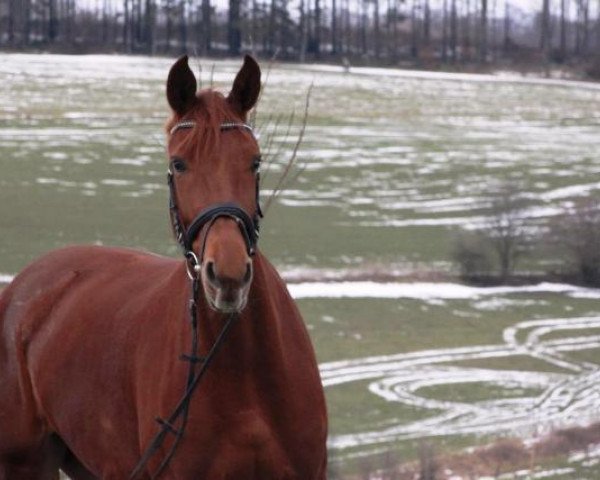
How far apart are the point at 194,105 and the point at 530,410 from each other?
1980 centimetres

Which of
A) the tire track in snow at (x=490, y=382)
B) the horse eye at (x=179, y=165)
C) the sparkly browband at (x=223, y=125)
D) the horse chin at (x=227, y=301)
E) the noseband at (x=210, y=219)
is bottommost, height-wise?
the tire track in snow at (x=490, y=382)

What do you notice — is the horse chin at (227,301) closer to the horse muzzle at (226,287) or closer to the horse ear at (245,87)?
the horse muzzle at (226,287)

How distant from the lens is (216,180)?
4695 mm

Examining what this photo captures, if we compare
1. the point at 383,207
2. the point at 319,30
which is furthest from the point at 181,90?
the point at 319,30

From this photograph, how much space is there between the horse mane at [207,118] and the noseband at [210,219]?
24 mm

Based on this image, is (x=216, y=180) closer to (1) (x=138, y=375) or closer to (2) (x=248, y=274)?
(2) (x=248, y=274)

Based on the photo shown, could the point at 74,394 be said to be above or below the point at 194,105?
below

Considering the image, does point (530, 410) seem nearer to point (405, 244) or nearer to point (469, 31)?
point (405, 244)

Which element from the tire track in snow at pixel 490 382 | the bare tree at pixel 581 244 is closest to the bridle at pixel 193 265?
the tire track in snow at pixel 490 382

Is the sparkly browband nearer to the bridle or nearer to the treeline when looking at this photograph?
the bridle

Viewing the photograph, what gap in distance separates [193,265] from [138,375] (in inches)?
23.3

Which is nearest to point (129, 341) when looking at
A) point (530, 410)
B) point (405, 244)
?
point (530, 410)

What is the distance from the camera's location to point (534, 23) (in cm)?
8762

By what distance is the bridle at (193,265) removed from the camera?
15.1 feet
